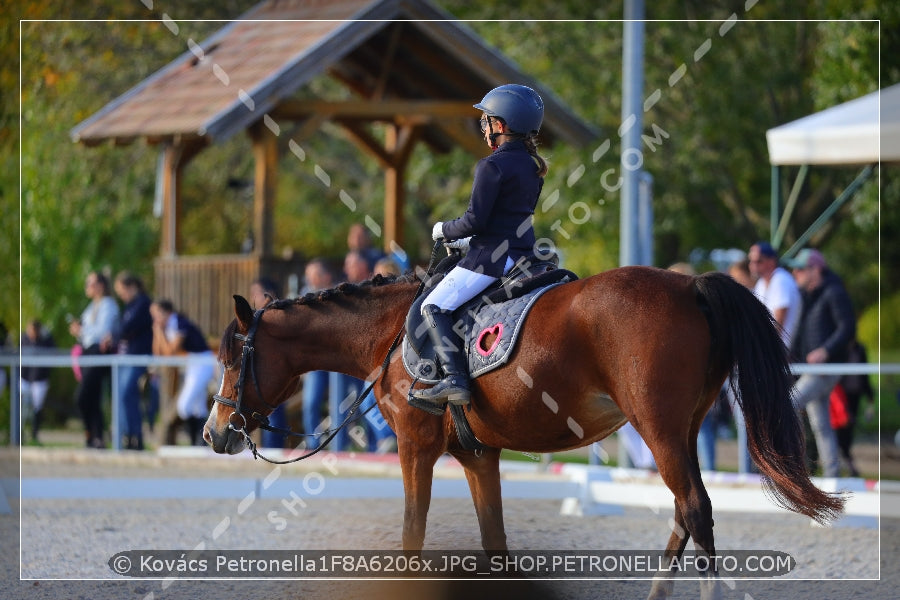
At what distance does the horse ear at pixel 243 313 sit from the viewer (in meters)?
7.51

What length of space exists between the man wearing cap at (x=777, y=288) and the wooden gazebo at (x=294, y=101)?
5769 mm

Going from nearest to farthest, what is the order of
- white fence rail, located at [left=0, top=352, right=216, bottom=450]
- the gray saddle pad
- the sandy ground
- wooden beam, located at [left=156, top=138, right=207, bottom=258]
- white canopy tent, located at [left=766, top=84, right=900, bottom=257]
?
the gray saddle pad < the sandy ground < white canopy tent, located at [left=766, top=84, right=900, bottom=257] < white fence rail, located at [left=0, top=352, right=216, bottom=450] < wooden beam, located at [left=156, top=138, right=207, bottom=258]

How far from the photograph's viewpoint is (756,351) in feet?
20.6

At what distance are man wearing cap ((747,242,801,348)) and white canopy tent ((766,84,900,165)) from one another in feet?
5.75

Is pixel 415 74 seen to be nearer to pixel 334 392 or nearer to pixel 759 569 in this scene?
pixel 334 392

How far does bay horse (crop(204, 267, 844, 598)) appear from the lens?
6.17 m

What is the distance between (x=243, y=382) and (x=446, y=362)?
55.5 inches

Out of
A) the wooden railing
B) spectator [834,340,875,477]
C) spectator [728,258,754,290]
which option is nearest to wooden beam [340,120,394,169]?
the wooden railing

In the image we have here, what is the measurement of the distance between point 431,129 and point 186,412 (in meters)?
6.47

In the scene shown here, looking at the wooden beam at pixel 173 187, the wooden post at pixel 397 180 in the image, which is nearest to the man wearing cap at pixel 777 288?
the wooden post at pixel 397 180

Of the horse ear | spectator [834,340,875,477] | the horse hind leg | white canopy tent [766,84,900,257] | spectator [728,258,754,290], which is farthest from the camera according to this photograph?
spectator [728,258,754,290]

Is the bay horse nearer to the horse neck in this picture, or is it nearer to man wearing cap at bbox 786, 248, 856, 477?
the horse neck

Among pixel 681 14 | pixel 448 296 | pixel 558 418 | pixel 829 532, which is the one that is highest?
pixel 681 14

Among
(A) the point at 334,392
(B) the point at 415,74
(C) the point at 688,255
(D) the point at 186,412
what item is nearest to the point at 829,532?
(A) the point at 334,392
